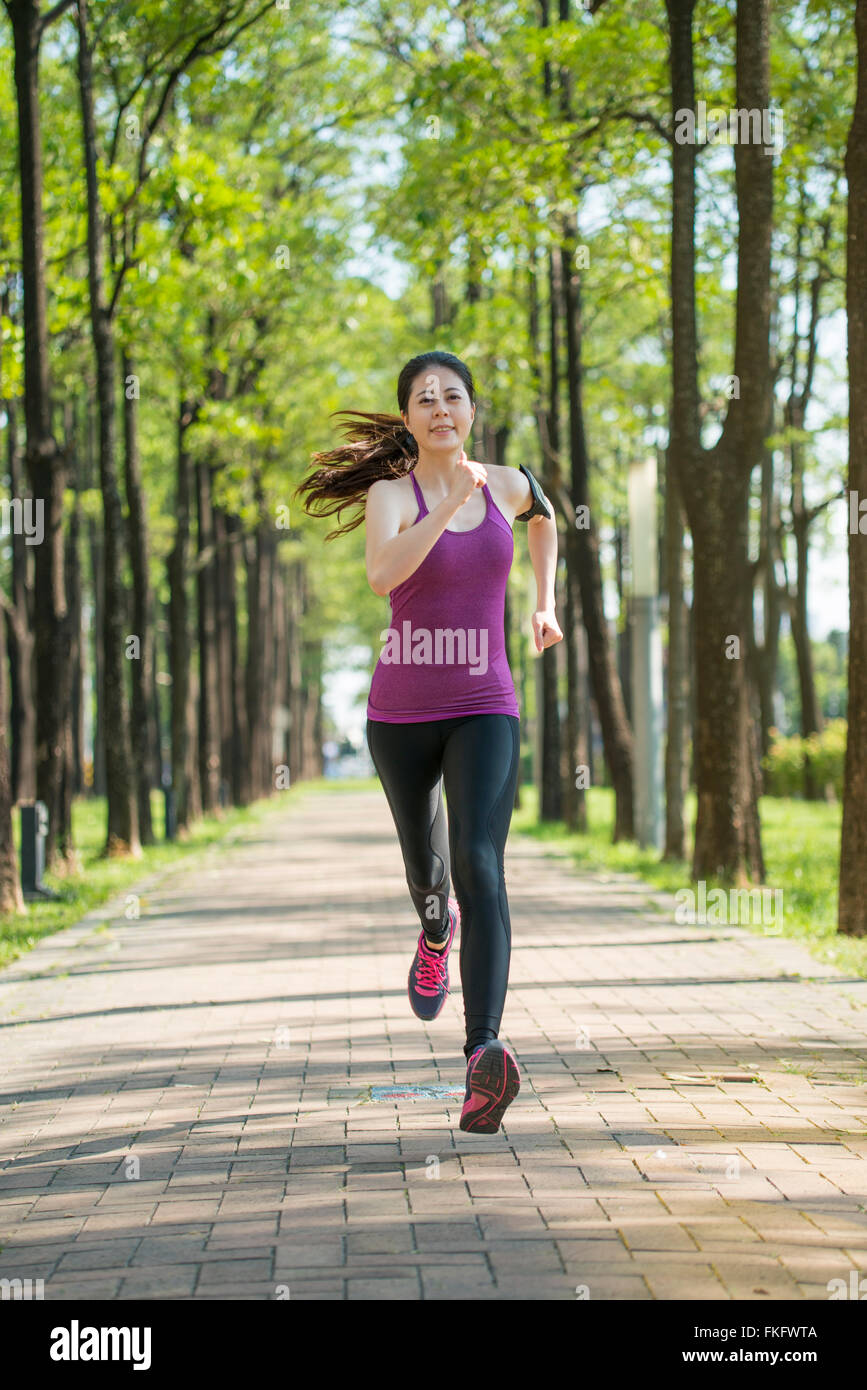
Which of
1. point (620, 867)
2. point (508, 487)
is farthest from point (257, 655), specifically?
point (508, 487)

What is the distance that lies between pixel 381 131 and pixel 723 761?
16621 mm

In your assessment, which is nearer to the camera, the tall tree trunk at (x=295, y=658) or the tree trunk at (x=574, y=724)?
the tree trunk at (x=574, y=724)

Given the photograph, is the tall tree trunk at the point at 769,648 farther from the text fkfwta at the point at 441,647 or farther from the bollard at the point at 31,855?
the text fkfwta at the point at 441,647

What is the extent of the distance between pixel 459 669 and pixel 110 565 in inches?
528

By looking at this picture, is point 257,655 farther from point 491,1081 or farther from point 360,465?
point 491,1081

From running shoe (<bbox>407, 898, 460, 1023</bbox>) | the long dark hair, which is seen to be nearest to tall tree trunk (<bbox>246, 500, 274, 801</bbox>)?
running shoe (<bbox>407, 898, 460, 1023</bbox>)

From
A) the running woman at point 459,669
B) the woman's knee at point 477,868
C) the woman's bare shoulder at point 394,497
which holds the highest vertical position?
the woman's bare shoulder at point 394,497

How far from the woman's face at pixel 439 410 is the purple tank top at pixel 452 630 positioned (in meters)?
0.22

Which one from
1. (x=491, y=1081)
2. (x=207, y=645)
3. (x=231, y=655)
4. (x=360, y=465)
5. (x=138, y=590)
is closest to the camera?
(x=491, y=1081)

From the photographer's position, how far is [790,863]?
54.0 ft

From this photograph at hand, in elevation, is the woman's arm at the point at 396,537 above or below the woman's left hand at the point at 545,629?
above

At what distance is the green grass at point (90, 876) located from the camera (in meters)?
11.2

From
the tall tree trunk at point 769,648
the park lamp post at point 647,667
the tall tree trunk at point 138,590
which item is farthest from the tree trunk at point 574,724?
the tall tree trunk at point 769,648
